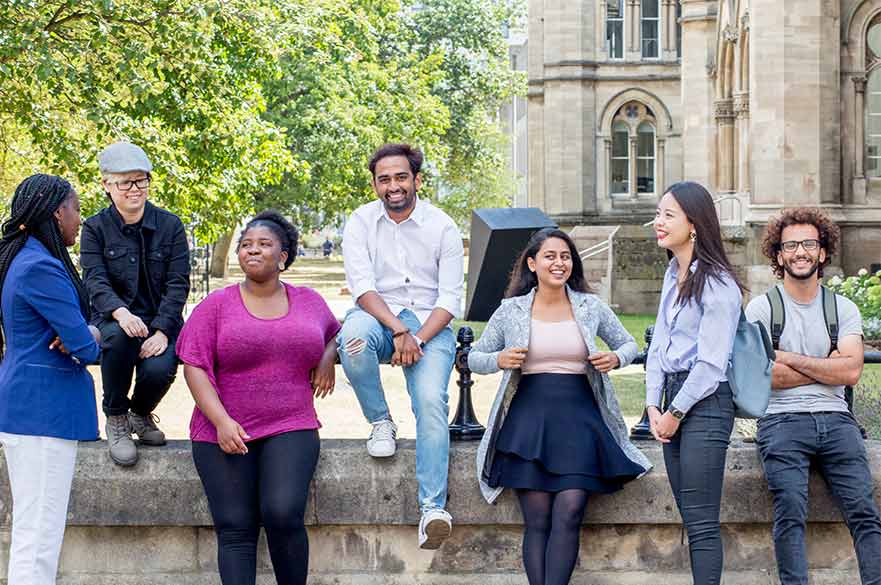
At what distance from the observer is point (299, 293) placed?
6348mm

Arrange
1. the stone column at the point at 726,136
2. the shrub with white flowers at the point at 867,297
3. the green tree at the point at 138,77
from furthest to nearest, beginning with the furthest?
1. the stone column at the point at 726,136
2. the shrub with white flowers at the point at 867,297
3. the green tree at the point at 138,77

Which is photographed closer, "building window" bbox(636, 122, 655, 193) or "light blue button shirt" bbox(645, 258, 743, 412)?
"light blue button shirt" bbox(645, 258, 743, 412)

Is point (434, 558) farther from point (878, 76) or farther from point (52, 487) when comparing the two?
point (878, 76)

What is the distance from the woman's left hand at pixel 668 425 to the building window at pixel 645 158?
42.8 m

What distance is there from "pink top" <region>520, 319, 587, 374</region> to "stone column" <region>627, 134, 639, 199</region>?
138 ft

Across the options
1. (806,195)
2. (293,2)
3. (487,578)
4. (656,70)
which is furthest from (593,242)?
(487,578)

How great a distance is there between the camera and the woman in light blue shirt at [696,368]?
578cm

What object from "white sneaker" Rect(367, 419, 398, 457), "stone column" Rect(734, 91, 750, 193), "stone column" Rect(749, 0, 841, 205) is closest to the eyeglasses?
"white sneaker" Rect(367, 419, 398, 457)

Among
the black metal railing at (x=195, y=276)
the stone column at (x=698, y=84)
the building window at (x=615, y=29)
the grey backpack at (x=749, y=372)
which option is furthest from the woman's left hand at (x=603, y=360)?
the building window at (x=615, y=29)

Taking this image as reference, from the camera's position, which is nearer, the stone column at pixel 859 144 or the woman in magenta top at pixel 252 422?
the woman in magenta top at pixel 252 422

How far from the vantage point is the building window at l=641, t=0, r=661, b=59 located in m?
48.0

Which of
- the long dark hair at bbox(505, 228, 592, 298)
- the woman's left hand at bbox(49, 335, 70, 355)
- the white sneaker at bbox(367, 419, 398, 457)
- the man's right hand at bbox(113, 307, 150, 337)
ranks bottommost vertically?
the white sneaker at bbox(367, 419, 398, 457)

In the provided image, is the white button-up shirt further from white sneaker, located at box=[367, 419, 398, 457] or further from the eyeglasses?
the eyeglasses

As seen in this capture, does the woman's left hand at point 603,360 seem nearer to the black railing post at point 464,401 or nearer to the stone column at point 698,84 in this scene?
the black railing post at point 464,401
